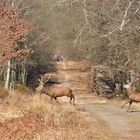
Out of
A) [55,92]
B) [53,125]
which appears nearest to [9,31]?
[55,92]

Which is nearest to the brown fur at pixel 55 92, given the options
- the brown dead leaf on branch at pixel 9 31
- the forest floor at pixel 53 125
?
the brown dead leaf on branch at pixel 9 31

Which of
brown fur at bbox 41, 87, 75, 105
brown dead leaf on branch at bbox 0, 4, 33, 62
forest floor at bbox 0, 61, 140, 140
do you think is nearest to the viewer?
forest floor at bbox 0, 61, 140, 140

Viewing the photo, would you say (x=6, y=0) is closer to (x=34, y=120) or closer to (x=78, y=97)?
(x=78, y=97)

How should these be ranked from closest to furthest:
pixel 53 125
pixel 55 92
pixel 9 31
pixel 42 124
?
pixel 42 124, pixel 53 125, pixel 55 92, pixel 9 31

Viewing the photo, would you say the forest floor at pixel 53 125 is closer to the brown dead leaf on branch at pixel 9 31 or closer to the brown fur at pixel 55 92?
the brown fur at pixel 55 92

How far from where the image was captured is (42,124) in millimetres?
18406

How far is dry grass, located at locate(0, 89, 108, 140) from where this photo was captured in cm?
1666

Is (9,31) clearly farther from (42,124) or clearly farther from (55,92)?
(42,124)

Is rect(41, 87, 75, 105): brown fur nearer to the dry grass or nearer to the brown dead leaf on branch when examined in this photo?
the brown dead leaf on branch

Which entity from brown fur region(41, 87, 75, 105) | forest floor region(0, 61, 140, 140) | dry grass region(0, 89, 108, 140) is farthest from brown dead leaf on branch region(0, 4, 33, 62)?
dry grass region(0, 89, 108, 140)

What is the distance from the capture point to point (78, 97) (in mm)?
54938

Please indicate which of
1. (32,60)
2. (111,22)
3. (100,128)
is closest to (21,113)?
(100,128)

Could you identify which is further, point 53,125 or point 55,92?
point 55,92

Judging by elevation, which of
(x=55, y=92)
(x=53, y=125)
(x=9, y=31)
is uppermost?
(x=9, y=31)
